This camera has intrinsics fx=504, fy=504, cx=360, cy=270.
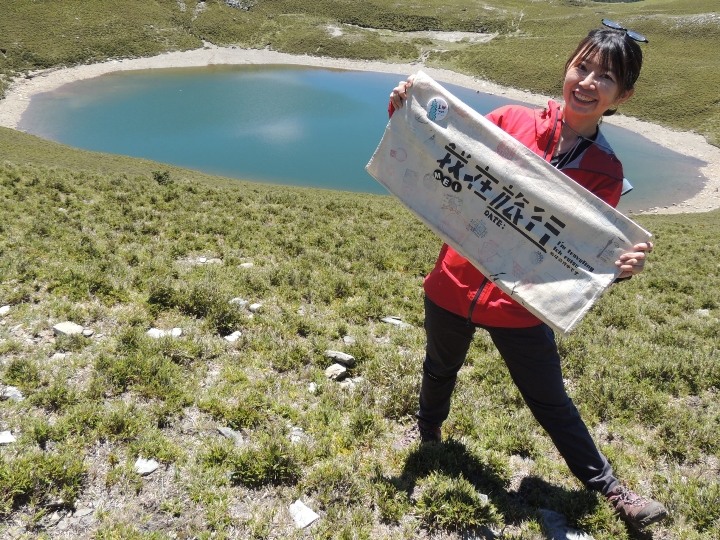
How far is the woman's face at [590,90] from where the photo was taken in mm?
3498

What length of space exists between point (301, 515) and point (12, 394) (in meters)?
3.28

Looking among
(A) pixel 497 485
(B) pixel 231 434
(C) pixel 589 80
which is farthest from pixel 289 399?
(C) pixel 589 80

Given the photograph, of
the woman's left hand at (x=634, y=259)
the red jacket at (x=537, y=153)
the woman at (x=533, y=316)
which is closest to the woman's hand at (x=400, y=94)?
the woman at (x=533, y=316)

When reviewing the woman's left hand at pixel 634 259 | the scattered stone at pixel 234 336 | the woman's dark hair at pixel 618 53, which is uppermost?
the woman's dark hair at pixel 618 53

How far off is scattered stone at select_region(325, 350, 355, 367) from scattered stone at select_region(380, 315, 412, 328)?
161cm

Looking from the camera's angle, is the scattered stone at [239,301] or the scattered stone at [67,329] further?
the scattered stone at [239,301]

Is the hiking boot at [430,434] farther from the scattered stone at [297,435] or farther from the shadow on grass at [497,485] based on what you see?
the scattered stone at [297,435]

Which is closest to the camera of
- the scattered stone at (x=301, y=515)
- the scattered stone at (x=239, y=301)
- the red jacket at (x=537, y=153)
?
the red jacket at (x=537, y=153)

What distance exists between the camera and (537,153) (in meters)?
3.91

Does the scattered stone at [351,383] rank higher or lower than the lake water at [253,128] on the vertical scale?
higher

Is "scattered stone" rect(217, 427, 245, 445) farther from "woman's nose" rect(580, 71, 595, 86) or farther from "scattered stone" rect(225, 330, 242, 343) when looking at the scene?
"woman's nose" rect(580, 71, 595, 86)

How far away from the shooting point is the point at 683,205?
132 feet

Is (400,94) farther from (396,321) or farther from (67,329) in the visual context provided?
(67,329)

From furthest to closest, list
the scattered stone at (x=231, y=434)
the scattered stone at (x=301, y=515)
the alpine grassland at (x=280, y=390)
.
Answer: the scattered stone at (x=231, y=434) → the alpine grassland at (x=280, y=390) → the scattered stone at (x=301, y=515)
